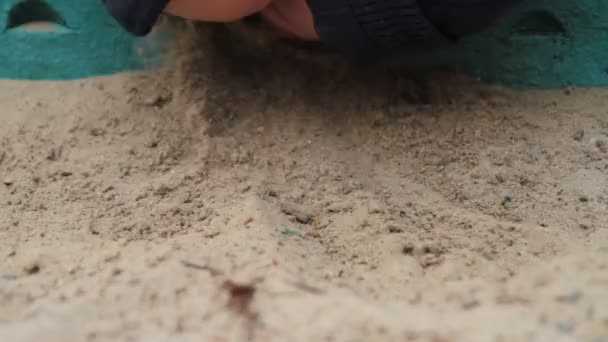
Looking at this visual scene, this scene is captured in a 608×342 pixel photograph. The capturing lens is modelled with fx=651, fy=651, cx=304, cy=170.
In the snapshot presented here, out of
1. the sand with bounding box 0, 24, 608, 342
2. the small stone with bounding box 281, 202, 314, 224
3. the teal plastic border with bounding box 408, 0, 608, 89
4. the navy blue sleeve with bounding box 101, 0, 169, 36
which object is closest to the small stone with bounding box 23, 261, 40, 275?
the sand with bounding box 0, 24, 608, 342

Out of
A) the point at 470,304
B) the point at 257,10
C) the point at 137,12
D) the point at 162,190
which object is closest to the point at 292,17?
the point at 257,10

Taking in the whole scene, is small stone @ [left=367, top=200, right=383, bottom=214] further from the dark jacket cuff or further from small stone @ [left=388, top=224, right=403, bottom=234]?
the dark jacket cuff

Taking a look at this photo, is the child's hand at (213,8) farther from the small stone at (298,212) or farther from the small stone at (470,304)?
the small stone at (470,304)

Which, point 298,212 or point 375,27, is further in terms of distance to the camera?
point 375,27

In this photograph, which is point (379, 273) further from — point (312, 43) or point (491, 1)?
point (312, 43)

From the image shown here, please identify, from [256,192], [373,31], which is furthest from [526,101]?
[256,192]

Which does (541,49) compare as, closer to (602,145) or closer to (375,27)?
(602,145)
